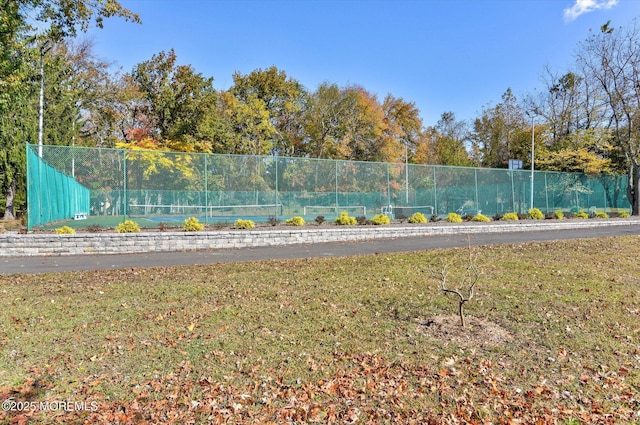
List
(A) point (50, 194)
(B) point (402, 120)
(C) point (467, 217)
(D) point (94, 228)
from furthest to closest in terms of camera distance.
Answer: (B) point (402, 120)
(C) point (467, 217)
(A) point (50, 194)
(D) point (94, 228)

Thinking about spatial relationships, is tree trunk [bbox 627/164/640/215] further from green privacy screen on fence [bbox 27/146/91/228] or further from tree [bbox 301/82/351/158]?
green privacy screen on fence [bbox 27/146/91/228]

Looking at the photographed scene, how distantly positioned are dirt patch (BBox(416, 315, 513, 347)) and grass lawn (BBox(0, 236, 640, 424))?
0.02 meters

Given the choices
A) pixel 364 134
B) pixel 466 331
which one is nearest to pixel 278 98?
pixel 364 134

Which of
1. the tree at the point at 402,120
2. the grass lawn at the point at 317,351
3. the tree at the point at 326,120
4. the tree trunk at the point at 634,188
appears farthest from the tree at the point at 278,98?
the grass lawn at the point at 317,351

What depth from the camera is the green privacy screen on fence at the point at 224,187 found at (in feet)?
39.8

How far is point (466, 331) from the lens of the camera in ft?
13.2

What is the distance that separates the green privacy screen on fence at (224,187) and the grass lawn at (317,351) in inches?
266

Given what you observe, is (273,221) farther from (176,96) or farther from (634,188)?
(634,188)

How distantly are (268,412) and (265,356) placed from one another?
0.82 m

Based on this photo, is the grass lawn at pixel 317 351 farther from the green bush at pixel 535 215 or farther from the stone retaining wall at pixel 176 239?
the green bush at pixel 535 215

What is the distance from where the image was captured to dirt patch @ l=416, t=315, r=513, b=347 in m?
3.78

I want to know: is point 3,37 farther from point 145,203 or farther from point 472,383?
point 472,383

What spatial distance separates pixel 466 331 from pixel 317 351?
161 centimetres

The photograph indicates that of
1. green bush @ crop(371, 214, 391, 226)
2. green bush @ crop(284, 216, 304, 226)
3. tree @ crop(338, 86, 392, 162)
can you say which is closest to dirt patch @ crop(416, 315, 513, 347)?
green bush @ crop(284, 216, 304, 226)
